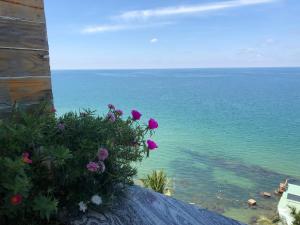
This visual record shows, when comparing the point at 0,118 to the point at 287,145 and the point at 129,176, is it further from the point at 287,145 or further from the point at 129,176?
the point at 287,145

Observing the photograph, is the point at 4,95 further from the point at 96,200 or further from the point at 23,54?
the point at 96,200

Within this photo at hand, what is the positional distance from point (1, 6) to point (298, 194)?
23472 mm

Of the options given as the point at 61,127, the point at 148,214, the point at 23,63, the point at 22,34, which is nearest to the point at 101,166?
the point at 61,127

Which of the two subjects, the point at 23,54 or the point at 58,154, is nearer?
the point at 58,154

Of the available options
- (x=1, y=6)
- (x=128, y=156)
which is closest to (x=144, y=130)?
(x=128, y=156)

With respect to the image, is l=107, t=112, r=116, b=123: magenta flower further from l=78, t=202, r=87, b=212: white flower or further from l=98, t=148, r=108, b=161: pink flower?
l=78, t=202, r=87, b=212: white flower

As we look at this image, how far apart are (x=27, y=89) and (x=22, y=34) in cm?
43

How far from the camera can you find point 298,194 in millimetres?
22578

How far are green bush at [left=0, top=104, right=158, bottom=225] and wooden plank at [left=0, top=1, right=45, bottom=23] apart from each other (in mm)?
701

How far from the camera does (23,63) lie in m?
2.72

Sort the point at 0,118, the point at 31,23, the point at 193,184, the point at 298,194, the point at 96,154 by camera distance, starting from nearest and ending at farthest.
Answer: the point at 96,154 < the point at 0,118 < the point at 31,23 < the point at 298,194 < the point at 193,184

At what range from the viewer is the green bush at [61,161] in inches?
80.9

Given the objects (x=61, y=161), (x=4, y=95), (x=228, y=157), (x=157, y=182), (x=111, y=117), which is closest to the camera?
(x=61, y=161)

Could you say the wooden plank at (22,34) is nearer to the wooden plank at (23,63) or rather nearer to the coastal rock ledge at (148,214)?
the wooden plank at (23,63)
